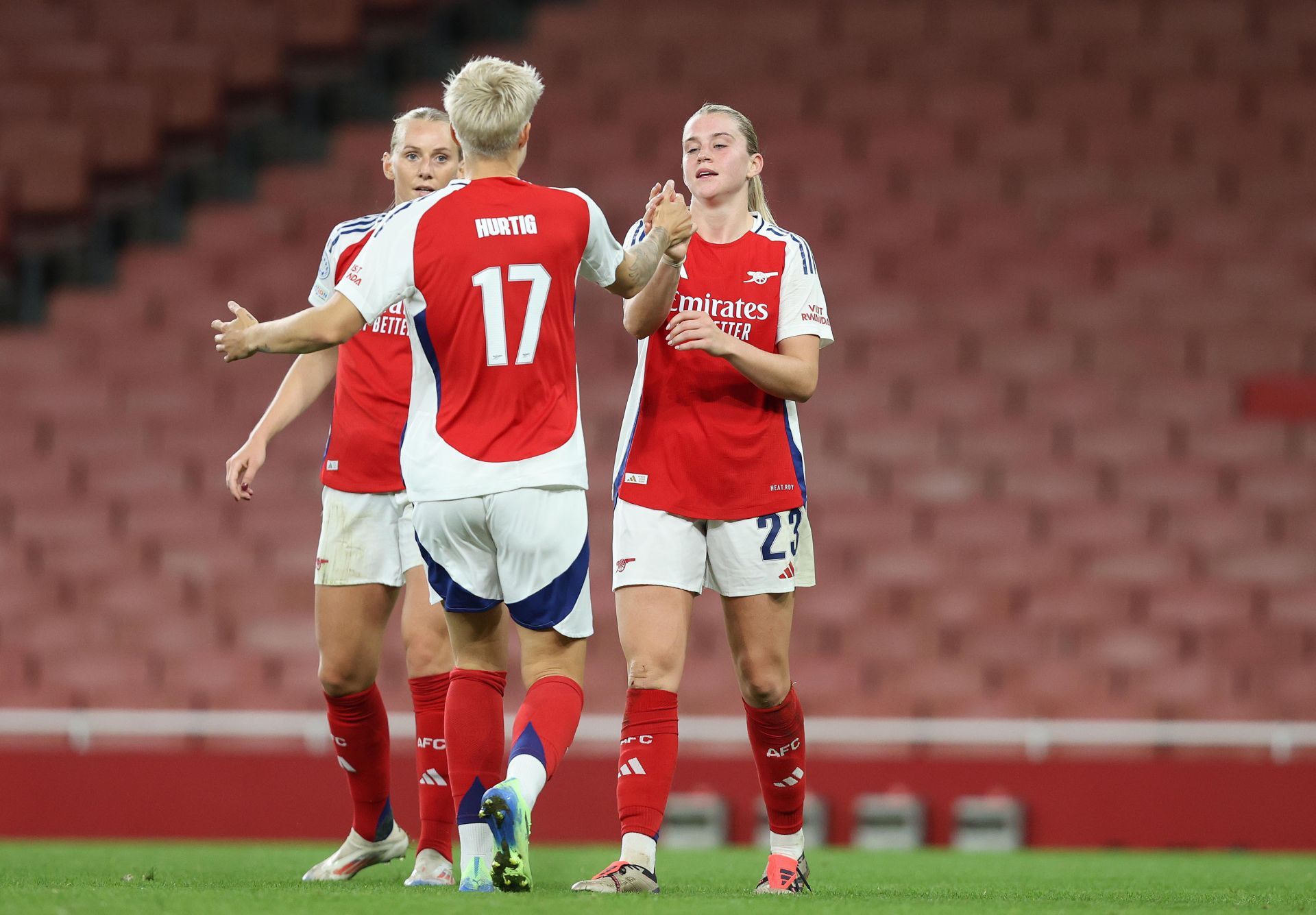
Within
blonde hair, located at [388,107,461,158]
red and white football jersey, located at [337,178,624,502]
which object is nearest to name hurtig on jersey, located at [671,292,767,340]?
red and white football jersey, located at [337,178,624,502]

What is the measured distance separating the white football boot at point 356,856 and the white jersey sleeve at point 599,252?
6.35 feet

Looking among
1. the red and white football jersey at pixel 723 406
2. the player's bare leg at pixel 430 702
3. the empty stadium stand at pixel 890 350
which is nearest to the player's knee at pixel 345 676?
the player's bare leg at pixel 430 702

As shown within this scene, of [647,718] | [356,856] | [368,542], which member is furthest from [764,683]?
[356,856]

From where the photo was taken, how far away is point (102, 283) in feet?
37.1

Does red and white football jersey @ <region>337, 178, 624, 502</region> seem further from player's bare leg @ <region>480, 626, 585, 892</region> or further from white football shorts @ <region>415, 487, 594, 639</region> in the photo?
player's bare leg @ <region>480, 626, 585, 892</region>

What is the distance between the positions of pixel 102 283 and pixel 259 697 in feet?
11.2

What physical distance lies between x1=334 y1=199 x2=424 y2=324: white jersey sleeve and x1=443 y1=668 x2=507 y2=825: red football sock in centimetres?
95

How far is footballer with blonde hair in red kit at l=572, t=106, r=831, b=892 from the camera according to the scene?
436cm

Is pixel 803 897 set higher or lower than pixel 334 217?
lower

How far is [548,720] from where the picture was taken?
3.89m

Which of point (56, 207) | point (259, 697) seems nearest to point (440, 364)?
point (259, 697)

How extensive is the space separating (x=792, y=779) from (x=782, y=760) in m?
0.06

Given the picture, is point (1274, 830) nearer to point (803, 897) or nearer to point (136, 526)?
point (803, 897)

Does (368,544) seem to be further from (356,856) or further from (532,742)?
(532,742)
